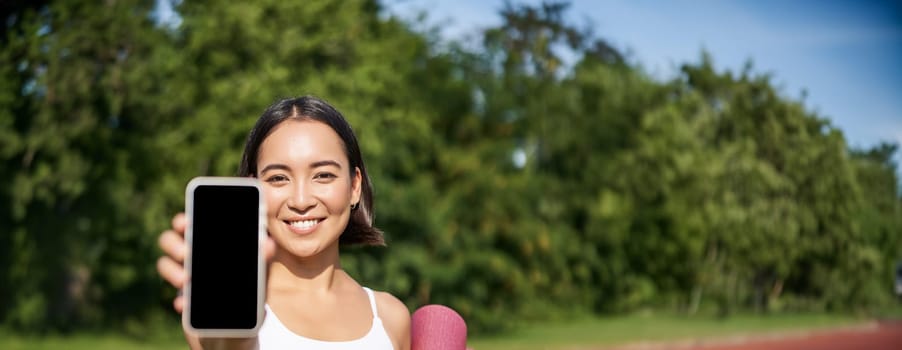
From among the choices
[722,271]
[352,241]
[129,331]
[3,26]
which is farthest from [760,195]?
[352,241]

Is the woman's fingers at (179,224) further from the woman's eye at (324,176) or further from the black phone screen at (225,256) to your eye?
the woman's eye at (324,176)

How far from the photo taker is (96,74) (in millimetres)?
19891

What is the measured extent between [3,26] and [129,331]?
6.53 m

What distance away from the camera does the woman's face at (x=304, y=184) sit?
72.7 inches

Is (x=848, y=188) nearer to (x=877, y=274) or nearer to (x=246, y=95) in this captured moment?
(x=877, y=274)

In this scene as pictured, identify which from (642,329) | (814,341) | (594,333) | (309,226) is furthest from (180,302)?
(642,329)

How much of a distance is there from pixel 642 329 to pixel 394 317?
25819 mm

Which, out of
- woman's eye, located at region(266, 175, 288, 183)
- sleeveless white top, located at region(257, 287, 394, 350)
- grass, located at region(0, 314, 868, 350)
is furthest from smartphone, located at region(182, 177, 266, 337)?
grass, located at region(0, 314, 868, 350)

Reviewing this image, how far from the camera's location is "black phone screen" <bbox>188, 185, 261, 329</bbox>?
140cm

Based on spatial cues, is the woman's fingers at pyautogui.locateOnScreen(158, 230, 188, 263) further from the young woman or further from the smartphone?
the young woman

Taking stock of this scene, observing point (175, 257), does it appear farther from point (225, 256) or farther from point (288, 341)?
point (288, 341)

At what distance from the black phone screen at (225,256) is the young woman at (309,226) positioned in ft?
1.14

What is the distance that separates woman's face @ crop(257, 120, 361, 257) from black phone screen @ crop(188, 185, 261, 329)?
38 cm

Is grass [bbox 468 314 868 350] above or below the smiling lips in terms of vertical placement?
below
